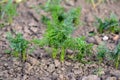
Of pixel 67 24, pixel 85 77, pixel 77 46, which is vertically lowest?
pixel 85 77

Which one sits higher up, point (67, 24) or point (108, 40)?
point (67, 24)

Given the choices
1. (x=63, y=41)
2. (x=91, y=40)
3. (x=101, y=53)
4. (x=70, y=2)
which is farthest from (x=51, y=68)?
(x=70, y=2)

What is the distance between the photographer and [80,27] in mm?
2445

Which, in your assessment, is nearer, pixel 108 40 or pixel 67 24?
pixel 67 24

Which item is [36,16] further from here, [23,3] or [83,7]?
[83,7]

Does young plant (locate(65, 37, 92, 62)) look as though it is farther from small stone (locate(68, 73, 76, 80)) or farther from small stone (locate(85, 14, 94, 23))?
small stone (locate(85, 14, 94, 23))

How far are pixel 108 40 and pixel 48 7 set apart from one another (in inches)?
22.3

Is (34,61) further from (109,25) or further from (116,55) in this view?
(109,25)

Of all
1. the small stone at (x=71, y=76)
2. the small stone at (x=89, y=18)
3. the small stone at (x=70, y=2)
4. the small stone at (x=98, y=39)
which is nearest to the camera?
the small stone at (x=71, y=76)

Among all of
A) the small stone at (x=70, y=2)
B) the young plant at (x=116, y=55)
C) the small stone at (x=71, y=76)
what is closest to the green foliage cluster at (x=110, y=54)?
the young plant at (x=116, y=55)

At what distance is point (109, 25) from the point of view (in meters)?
2.29

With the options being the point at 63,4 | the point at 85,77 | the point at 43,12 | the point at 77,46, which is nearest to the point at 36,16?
the point at 43,12

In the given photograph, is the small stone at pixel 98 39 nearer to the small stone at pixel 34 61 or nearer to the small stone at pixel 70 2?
the small stone at pixel 34 61

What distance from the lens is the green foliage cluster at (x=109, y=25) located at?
7.46 feet
